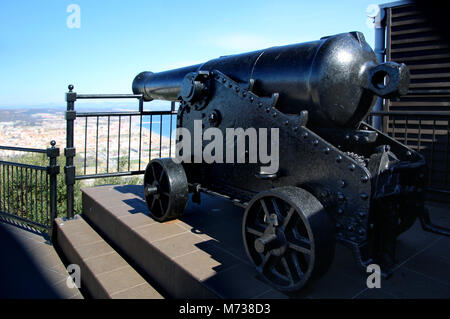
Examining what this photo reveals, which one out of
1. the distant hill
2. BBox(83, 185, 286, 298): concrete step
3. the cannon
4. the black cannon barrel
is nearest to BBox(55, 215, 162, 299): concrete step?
BBox(83, 185, 286, 298): concrete step

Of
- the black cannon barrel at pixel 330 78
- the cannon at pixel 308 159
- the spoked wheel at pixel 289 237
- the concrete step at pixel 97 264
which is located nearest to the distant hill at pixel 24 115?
the concrete step at pixel 97 264

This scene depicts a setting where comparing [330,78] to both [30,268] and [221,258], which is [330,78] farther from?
[30,268]

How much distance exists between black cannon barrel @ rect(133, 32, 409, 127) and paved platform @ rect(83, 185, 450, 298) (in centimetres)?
104

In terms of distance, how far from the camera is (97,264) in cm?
327

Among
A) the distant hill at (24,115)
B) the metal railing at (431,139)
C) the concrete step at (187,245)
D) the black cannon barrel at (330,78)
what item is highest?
the distant hill at (24,115)

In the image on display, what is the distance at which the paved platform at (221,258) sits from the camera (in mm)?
2115

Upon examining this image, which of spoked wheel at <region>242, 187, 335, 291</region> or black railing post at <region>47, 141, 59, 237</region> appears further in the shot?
black railing post at <region>47, 141, 59, 237</region>

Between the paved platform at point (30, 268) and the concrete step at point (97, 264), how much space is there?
0.52 feet

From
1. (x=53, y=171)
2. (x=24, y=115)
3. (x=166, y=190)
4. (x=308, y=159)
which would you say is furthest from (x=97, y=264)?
(x=24, y=115)

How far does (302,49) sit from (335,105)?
1.51ft

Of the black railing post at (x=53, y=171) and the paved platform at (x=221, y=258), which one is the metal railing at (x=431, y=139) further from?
the black railing post at (x=53, y=171)

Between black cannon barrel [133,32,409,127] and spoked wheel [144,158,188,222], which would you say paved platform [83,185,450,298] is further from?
black cannon barrel [133,32,409,127]

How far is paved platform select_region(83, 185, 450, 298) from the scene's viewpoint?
2.12 m
